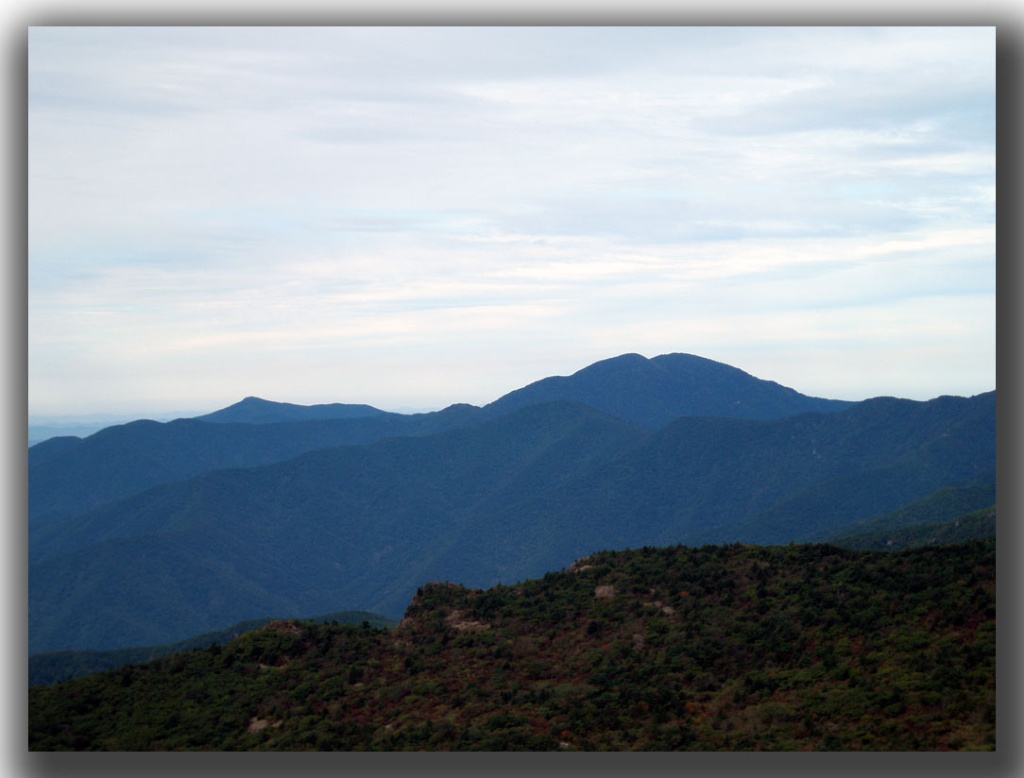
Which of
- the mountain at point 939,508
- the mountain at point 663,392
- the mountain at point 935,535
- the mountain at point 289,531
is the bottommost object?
the mountain at point 289,531

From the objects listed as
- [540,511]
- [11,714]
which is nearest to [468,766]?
[11,714]

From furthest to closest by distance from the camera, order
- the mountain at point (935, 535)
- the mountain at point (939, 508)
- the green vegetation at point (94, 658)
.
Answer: the mountain at point (939, 508)
the green vegetation at point (94, 658)
the mountain at point (935, 535)

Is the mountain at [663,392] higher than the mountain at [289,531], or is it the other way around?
the mountain at [663,392]

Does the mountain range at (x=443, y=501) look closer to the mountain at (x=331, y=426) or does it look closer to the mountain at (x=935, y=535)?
the mountain at (x=331, y=426)

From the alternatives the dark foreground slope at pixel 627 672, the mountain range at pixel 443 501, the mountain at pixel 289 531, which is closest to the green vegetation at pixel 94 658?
the dark foreground slope at pixel 627 672

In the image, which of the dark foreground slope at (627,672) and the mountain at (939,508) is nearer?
the dark foreground slope at (627,672)

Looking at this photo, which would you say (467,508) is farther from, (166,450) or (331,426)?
(166,450)

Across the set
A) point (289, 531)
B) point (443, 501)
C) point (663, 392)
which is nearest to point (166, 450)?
point (289, 531)

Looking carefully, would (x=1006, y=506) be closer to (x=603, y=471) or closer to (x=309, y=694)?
(x=309, y=694)
